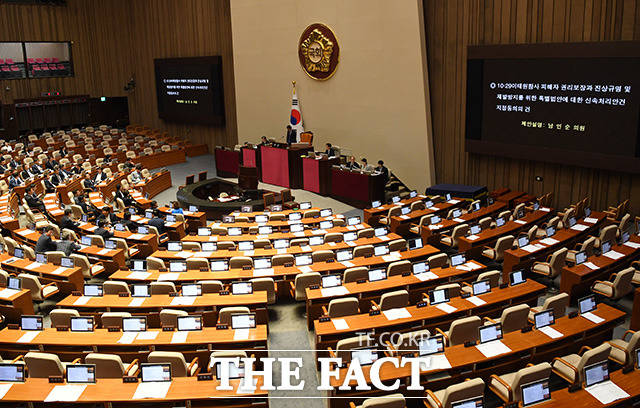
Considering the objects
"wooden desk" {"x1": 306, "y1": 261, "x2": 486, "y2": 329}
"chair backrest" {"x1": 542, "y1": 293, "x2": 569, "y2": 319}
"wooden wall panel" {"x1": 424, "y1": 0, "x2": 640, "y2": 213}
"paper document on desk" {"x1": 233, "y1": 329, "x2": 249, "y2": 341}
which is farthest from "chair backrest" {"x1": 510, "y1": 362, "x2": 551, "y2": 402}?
"wooden wall panel" {"x1": 424, "y1": 0, "x2": 640, "y2": 213}

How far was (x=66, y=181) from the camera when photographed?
1889 centimetres

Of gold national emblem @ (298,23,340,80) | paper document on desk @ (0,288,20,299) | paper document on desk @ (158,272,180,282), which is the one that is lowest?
paper document on desk @ (0,288,20,299)

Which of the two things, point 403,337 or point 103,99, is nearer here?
point 403,337

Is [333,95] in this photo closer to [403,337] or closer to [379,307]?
[379,307]

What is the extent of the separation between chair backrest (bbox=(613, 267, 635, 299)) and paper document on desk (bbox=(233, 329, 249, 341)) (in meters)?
6.08

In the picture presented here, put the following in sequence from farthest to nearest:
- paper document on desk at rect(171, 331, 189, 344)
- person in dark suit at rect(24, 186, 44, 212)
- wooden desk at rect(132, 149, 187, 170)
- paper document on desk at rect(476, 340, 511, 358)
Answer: wooden desk at rect(132, 149, 187, 170), person in dark suit at rect(24, 186, 44, 212), paper document on desk at rect(171, 331, 189, 344), paper document on desk at rect(476, 340, 511, 358)

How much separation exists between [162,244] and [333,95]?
9.20m

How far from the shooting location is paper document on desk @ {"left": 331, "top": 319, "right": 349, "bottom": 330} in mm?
7684

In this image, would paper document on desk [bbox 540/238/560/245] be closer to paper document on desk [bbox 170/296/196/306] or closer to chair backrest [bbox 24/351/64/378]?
paper document on desk [bbox 170/296/196/306]

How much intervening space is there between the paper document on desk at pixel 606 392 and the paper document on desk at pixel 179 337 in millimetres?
4981

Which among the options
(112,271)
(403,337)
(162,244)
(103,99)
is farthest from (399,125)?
(103,99)

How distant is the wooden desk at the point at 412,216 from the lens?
44.6 feet

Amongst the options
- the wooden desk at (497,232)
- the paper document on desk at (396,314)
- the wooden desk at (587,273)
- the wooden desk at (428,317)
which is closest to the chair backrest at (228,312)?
the wooden desk at (428,317)

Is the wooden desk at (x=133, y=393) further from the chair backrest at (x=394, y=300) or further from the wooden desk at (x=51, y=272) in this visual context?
the wooden desk at (x=51, y=272)
